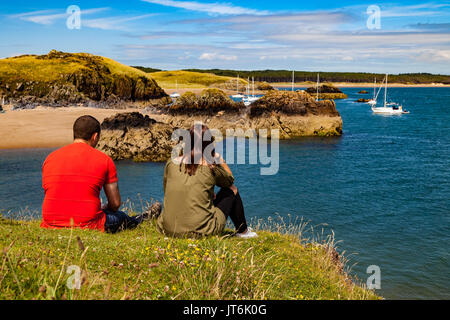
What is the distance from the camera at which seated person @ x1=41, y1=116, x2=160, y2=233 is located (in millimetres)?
5914

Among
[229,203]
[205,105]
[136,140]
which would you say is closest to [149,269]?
[229,203]

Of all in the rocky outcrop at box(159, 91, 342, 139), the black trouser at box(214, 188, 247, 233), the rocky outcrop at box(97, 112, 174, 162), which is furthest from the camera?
the rocky outcrop at box(159, 91, 342, 139)

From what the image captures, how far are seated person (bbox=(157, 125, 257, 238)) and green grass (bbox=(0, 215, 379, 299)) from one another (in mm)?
292

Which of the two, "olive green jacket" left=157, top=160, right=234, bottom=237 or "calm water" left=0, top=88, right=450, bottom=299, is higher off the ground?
"olive green jacket" left=157, top=160, right=234, bottom=237

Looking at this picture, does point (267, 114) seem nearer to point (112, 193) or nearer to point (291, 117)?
point (291, 117)

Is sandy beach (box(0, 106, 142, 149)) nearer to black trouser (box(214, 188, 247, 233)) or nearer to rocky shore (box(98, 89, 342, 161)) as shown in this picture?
rocky shore (box(98, 89, 342, 161))

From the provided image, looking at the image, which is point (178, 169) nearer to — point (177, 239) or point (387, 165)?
point (177, 239)

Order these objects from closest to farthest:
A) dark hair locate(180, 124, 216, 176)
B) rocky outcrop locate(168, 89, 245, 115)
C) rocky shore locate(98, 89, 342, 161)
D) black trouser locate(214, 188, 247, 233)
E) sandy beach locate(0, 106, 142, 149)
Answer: dark hair locate(180, 124, 216, 176) < black trouser locate(214, 188, 247, 233) < sandy beach locate(0, 106, 142, 149) < rocky shore locate(98, 89, 342, 161) < rocky outcrop locate(168, 89, 245, 115)

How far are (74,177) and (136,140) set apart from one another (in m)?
27.1

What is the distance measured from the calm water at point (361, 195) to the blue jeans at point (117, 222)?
7.39 m

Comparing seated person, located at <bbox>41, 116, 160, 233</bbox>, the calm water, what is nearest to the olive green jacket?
seated person, located at <bbox>41, 116, 160, 233</bbox>
